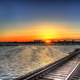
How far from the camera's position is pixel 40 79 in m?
13.8

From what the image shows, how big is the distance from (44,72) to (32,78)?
9.17 feet

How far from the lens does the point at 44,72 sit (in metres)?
16.2

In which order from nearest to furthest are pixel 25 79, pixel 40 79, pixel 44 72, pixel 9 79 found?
1. pixel 25 79
2. pixel 40 79
3. pixel 9 79
4. pixel 44 72

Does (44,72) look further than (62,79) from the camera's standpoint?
Yes

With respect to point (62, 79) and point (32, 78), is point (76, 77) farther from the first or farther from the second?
point (32, 78)

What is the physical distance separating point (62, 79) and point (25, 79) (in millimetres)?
2337

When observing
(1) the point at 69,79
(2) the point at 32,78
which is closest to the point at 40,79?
(2) the point at 32,78

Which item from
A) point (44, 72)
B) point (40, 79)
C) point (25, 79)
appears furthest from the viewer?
point (44, 72)

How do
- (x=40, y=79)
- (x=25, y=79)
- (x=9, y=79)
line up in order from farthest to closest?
1. (x=9, y=79)
2. (x=40, y=79)
3. (x=25, y=79)

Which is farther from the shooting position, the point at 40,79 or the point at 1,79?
the point at 1,79

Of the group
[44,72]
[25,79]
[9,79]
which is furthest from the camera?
[44,72]

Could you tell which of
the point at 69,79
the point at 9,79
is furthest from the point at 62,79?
the point at 9,79

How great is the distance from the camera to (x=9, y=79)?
14688mm

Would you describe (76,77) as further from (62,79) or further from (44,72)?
(44,72)
